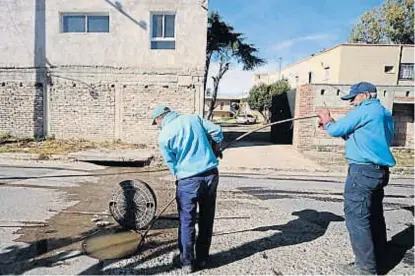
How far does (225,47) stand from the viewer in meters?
29.5

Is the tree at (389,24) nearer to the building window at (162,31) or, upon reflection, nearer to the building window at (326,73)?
the building window at (326,73)

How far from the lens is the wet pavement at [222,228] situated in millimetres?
3643

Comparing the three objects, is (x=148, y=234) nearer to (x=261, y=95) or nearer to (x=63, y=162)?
(x=63, y=162)

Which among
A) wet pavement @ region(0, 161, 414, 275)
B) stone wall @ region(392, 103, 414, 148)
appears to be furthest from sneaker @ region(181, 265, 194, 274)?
stone wall @ region(392, 103, 414, 148)

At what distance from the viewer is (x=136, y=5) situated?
13531mm

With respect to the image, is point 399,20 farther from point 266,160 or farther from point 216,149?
point 216,149

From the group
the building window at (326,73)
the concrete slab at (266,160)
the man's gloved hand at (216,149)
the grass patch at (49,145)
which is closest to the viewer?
the man's gloved hand at (216,149)

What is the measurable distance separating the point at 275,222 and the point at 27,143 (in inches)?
449

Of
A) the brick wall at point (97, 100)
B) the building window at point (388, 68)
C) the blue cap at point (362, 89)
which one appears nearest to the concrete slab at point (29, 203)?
the blue cap at point (362, 89)

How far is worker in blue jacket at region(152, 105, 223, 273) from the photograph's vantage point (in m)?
3.37

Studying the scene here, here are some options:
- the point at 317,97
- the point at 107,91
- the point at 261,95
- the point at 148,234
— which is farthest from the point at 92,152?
the point at 261,95

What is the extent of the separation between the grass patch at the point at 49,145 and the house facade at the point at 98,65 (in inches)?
15.6

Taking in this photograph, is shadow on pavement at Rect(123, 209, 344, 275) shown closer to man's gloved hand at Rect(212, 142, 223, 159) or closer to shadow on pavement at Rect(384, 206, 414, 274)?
shadow on pavement at Rect(384, 206, 414, 274)

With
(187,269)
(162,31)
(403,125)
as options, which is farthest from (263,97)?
(187,269)
